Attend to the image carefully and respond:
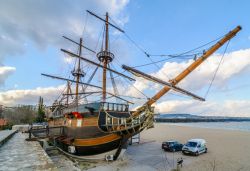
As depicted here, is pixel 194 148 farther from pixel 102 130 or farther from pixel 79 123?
pixel 79 123

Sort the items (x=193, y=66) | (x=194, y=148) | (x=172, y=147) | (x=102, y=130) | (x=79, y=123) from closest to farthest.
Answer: (x=102, y=130) → (x=193, y=66) → (x=79, y=123) → (x=194, y=148) → (x=172, y=147)

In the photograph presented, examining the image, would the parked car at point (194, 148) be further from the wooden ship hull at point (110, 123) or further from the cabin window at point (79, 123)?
the cabin window at point (79, 123)

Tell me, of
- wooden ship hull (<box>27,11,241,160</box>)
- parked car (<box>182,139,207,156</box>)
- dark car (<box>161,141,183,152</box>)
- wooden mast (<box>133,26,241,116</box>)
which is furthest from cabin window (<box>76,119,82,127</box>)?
parked car (<box>182,139,207,156</box>)

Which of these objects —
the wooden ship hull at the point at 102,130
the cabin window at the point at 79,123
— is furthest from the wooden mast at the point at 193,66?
the cabin window at the point at 79,123

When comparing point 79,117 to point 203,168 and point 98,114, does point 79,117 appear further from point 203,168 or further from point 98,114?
point 203,168

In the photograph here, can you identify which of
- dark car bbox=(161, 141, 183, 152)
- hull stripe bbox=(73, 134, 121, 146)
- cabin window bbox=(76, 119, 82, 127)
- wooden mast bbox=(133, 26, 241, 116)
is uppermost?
wooden mast bbox=(133, 26, 241, 116)

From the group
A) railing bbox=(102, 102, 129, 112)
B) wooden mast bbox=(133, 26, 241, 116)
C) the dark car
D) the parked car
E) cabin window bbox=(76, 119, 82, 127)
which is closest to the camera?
wooden mast bbox=(133, 26, 241, 116)

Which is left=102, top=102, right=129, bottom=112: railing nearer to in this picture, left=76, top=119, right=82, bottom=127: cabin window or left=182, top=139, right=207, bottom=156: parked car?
left=76, top=119, right=82, bottom=127: cabin window

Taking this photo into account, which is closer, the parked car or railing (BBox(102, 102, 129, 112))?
railing (BBox(102, 102, 129, 112))

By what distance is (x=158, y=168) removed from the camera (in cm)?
1648

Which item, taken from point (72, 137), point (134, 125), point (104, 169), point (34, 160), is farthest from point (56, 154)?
point (34, 160)

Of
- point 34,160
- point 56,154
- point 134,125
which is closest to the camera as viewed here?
point 34,160

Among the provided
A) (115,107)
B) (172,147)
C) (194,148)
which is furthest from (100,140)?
(194,148)

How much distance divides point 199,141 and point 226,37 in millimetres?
12201
